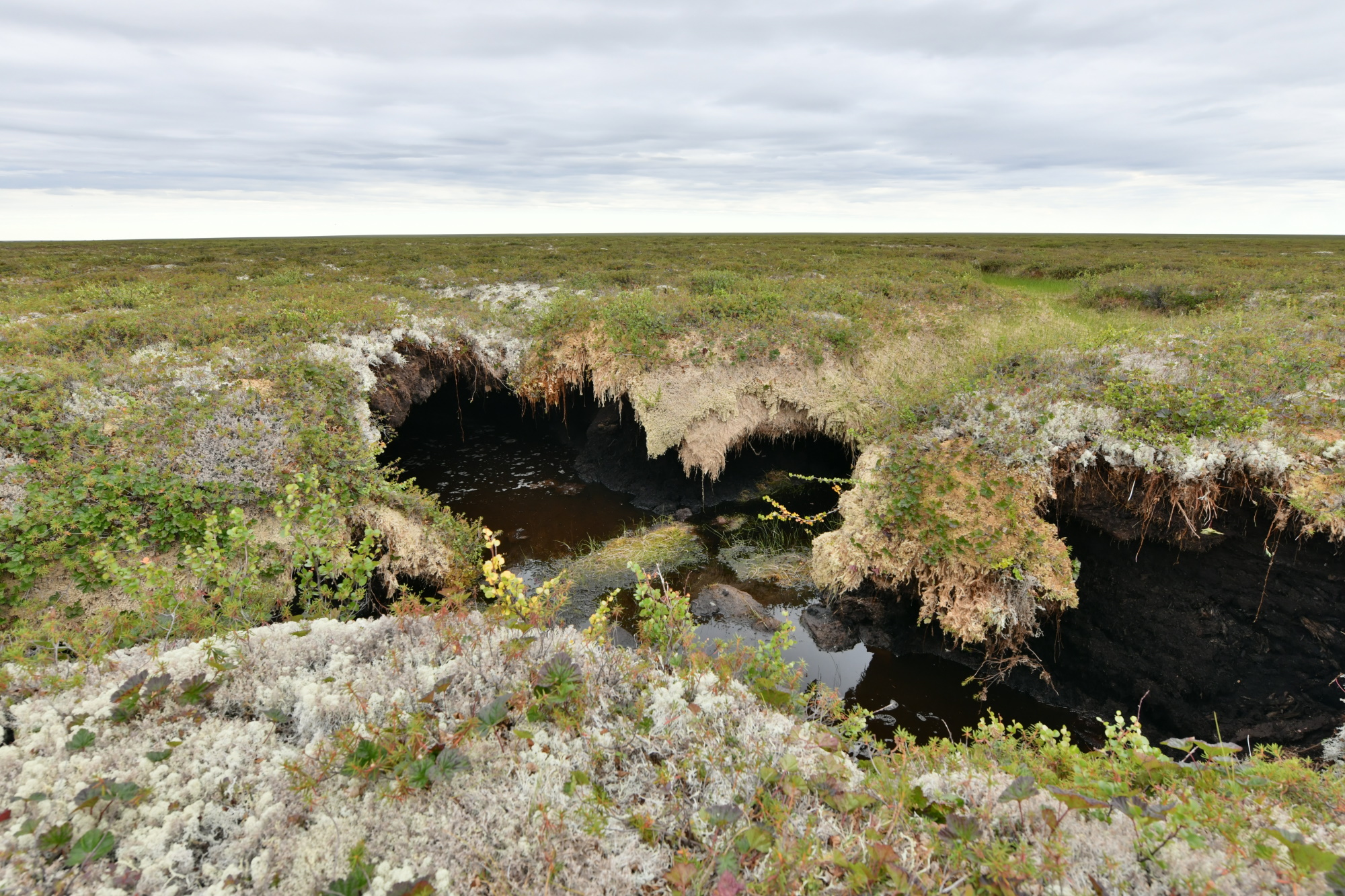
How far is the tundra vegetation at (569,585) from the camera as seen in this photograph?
297 cm

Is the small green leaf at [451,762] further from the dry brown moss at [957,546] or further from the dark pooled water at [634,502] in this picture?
the dry brown moss at [957,546]

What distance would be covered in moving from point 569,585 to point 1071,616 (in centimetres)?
769

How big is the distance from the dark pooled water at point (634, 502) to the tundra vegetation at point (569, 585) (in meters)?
0.81

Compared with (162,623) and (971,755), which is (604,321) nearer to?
(162,623)

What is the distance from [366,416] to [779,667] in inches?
335

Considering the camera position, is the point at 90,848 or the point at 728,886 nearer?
the point at 90,848

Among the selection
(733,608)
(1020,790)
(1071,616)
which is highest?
(1020,790)

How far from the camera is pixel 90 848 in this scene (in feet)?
8.66

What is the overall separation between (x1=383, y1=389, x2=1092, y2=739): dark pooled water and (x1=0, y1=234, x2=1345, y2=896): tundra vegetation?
81 cm

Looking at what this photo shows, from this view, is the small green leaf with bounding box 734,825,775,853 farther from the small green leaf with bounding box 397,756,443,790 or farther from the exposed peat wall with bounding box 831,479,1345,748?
the exposed peat wall with bounding box 831,479,1345,748

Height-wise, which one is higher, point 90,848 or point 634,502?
point 90,848

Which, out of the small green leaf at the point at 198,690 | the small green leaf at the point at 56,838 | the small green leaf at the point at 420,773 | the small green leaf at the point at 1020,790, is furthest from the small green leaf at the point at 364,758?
the small green leaf at the point at 1020,790

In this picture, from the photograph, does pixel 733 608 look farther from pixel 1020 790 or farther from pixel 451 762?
pixel 451 762

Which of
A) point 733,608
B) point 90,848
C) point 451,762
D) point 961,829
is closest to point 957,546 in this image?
point 733,608
